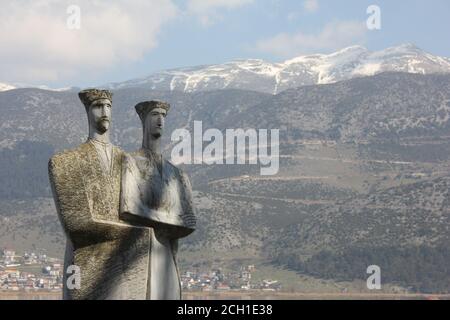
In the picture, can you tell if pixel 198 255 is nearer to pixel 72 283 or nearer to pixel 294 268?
pixel 294 268

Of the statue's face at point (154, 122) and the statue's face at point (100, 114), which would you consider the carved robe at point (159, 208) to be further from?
the statue's face at point (100, 114)

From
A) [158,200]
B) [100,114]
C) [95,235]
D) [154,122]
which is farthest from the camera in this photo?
[154,122]

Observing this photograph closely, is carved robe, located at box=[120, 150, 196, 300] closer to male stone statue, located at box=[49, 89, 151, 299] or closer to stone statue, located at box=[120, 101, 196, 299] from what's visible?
stone statue, located at box=[120, 101, 196, 299]

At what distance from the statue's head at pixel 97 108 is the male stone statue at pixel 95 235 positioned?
298mm

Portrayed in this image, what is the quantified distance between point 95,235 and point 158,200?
2.54 ft

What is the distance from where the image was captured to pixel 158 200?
1091 cm

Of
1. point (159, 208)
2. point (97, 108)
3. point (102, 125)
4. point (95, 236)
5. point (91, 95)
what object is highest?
point (91, 95)

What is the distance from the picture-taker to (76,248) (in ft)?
34.3

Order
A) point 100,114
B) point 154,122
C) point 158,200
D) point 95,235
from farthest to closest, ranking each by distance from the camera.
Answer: point 154,122 < point 158,200 < point 100,114 < point 95,235

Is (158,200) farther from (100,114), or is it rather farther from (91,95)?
(91,95)

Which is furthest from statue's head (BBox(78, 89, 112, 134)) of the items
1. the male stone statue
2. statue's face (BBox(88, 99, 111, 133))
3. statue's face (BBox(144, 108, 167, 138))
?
statue's face (BBox(144, 108, 167, 138))

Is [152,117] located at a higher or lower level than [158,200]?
higher

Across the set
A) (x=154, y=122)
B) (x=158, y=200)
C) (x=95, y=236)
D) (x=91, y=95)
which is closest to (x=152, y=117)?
(x=154, y=122)
